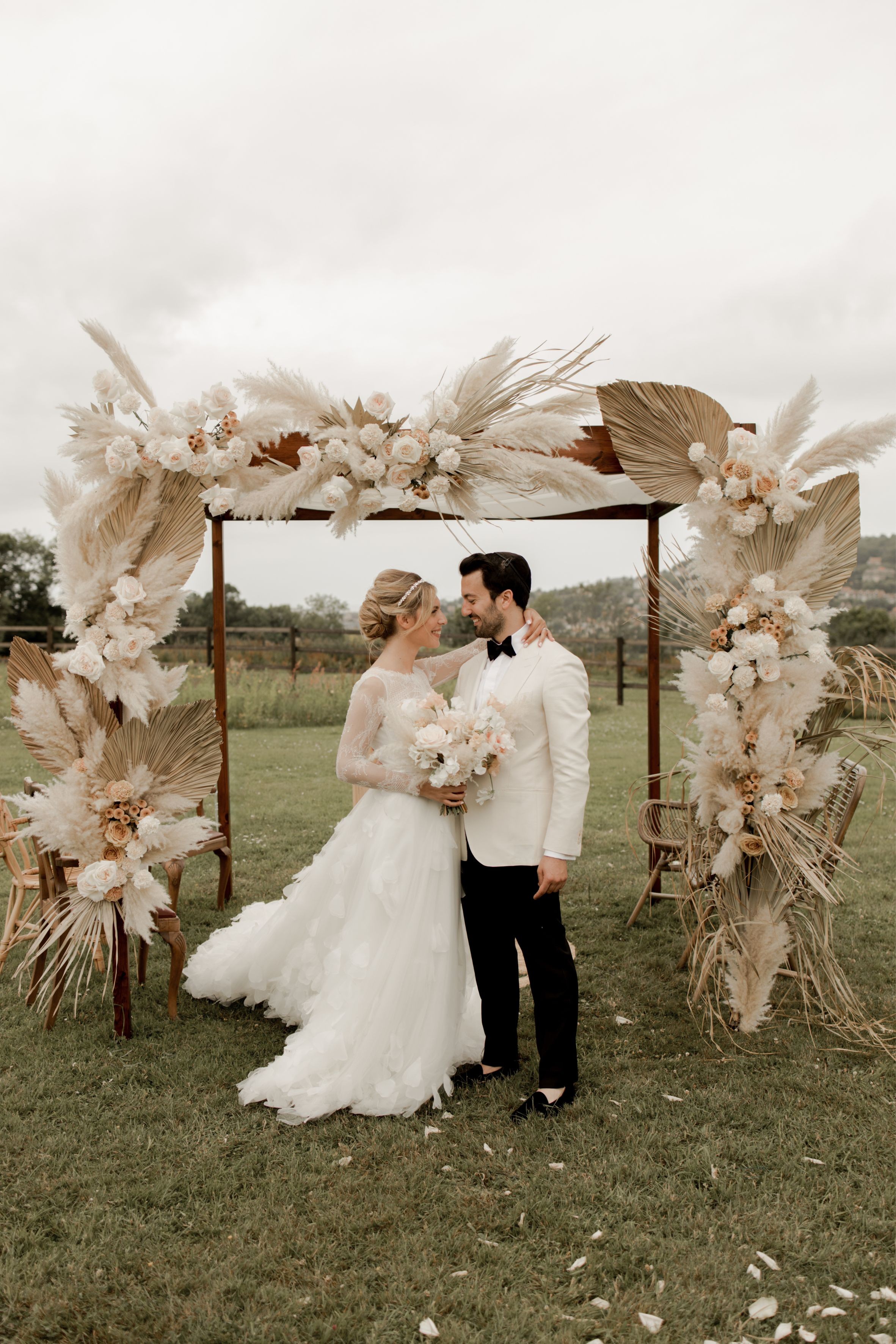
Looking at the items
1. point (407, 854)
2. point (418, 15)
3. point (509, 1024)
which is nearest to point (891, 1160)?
point (509, 1024)

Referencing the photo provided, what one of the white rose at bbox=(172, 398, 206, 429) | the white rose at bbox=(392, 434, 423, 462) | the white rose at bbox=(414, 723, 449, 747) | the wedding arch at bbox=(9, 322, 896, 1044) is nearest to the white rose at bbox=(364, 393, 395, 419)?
the wedding arch at bbox=(9, 322, 896, 1044)

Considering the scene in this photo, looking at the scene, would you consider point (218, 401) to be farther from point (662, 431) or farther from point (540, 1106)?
point (540, 1106)

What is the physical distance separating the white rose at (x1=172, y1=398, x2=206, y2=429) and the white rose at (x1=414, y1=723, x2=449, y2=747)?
178 cm

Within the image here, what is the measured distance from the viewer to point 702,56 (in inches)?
202

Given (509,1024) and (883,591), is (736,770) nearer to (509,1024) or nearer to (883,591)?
(509,1024)

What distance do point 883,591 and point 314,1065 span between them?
26.2 meters

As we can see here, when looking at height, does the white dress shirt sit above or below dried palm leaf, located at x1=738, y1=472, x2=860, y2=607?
below

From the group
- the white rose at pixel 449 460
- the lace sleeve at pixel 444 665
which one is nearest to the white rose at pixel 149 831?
the lace sleeve at pixel 444 665

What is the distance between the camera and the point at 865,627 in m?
22.0

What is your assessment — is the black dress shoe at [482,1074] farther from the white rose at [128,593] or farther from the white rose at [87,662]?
the white rose at [128,593]

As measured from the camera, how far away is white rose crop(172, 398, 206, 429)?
3.89 meters

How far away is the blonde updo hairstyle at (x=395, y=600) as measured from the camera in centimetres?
378

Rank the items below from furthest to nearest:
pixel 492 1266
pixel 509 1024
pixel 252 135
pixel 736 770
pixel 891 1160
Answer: pixel 252 135, pixel 736 770, pixel 509 1024, pixel 891 1160, pixel 492 1266

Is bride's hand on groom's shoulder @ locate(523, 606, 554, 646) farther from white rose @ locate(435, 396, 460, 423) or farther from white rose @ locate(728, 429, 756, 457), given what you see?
white rose @ locate(728, 429, 756, 457)
